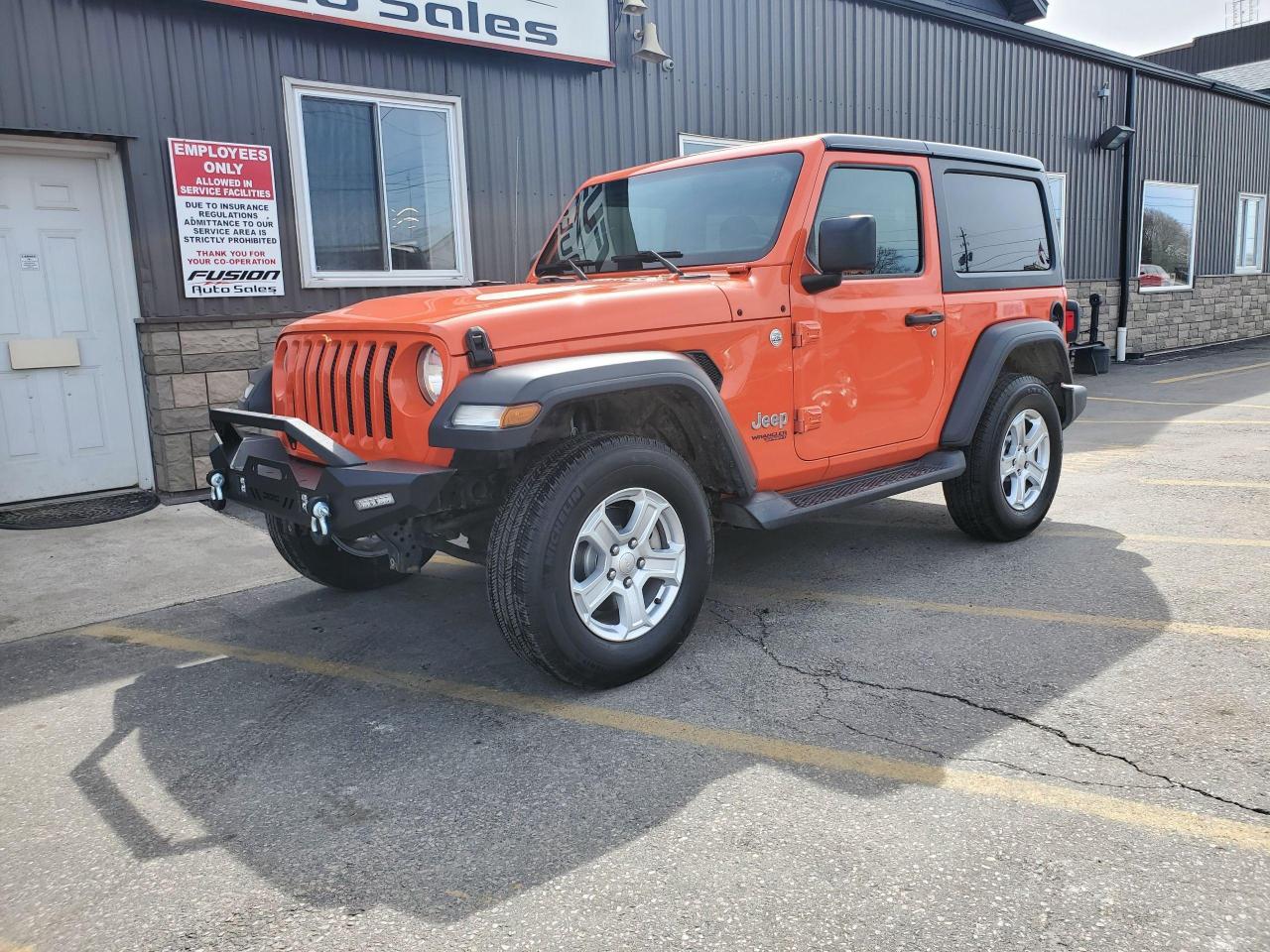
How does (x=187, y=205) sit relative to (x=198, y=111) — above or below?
below

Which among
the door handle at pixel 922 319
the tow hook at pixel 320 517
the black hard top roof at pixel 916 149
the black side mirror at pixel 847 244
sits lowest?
the tow hook at pixel 320 517

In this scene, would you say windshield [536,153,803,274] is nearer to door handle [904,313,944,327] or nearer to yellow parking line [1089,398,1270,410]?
door handle [904,313,944,327]

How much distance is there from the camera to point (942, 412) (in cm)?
491

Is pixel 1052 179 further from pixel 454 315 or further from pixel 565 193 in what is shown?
pixel 454 315

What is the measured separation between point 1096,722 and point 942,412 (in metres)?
2.10

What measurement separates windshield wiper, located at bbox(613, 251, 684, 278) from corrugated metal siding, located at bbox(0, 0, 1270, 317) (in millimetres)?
3770

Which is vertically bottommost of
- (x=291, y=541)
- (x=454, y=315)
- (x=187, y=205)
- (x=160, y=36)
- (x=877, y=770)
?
(x=877, y=770)

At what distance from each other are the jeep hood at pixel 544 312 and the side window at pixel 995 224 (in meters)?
1.79

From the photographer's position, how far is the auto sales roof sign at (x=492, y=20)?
7.20m

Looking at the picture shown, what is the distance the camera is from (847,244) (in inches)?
151

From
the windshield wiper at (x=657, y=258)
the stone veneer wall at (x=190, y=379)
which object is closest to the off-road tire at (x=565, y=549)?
the windshield wiper at (x=657, y=258)

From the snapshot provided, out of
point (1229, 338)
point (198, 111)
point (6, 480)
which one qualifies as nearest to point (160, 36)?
point (198, 111)

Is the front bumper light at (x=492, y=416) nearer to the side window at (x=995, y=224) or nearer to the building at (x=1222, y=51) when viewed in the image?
the side window at (x=995, y=224)

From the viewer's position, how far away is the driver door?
165 inches
